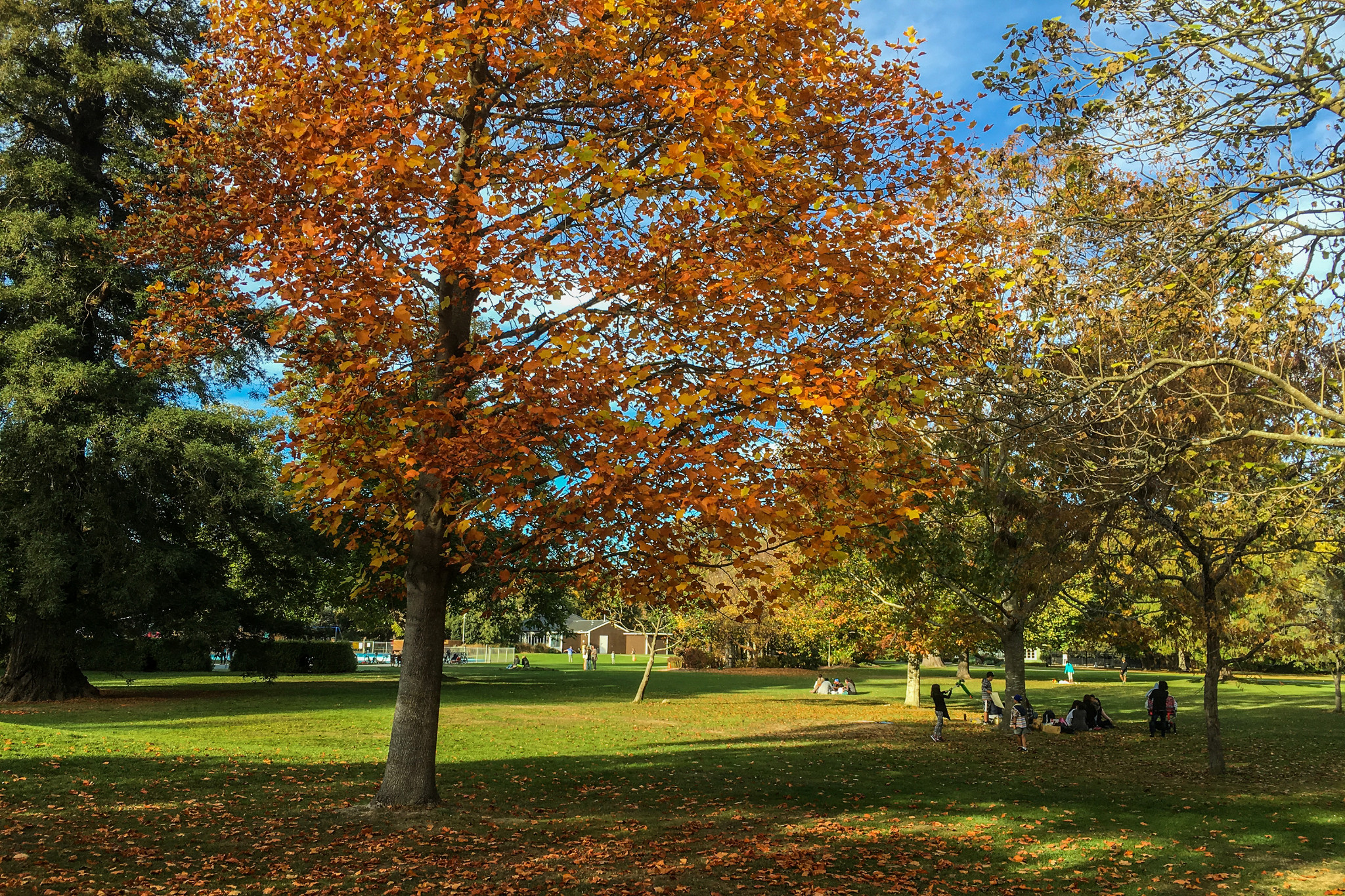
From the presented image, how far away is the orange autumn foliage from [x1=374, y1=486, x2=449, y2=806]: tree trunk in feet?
0.73

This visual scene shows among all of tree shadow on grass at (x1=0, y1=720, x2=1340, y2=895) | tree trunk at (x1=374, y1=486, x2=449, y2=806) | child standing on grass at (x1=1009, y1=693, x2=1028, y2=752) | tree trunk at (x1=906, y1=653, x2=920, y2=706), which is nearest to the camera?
tree shadow on grass at (x1=0, y1=720, x2=1340, y2=895)

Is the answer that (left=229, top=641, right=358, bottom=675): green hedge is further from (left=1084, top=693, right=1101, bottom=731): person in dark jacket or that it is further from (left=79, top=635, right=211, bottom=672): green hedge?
(left=1084, top=693, right=1101, bottom=731): person in dark jacket

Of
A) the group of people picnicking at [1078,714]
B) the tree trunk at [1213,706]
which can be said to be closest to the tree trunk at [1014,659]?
the group of people picnicking at [1078,714]

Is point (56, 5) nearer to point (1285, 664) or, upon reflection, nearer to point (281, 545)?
point (281, 545)

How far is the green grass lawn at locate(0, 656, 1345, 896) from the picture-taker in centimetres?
830

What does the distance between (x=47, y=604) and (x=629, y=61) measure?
21.0 m

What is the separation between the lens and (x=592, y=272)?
375 inches

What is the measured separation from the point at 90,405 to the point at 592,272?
20.3 meters

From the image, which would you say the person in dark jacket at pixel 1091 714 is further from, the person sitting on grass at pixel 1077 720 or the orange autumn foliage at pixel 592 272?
the orange autumn foliage at pixel 592 272

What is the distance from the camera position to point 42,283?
23.6m

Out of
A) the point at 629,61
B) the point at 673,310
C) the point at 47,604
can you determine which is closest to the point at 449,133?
the point at 629,61

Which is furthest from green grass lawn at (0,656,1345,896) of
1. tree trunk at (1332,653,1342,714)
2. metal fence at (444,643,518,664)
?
metal fence at (444,643,518,664)

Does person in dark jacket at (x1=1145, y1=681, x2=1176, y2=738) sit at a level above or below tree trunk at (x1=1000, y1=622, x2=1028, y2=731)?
below

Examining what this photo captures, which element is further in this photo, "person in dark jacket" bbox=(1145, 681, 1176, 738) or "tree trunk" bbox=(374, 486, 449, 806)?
"person in dark jacket" bbox=(1145, 681, 1176, 738)
